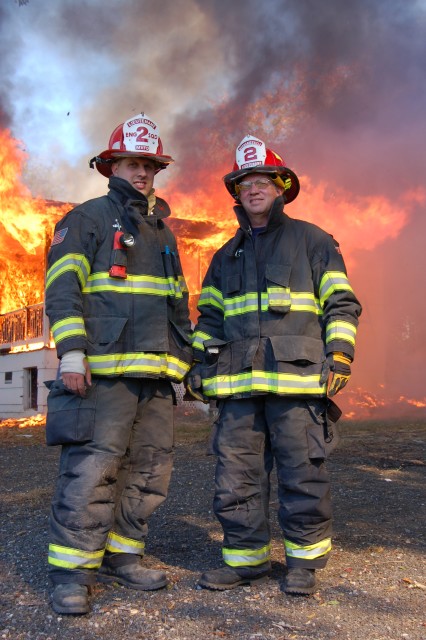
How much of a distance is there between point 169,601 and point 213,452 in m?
0.77

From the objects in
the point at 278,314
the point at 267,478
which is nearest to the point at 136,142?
the point at 278,314

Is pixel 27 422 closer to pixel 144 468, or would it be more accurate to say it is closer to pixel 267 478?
pixel 144 468

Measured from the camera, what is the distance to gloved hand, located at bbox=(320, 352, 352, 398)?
3.08 meters

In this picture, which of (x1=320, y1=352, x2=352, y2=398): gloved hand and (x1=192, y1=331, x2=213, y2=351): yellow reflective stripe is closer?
(x1=320, y1=352, x2=352, y2=398): gloved hand

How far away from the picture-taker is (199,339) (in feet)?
11.3

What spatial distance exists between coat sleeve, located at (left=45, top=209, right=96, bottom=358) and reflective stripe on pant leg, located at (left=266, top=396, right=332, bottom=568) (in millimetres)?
1075

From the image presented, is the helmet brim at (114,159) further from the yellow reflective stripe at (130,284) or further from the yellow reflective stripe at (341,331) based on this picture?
the yellow reflective stripe at (341,331)

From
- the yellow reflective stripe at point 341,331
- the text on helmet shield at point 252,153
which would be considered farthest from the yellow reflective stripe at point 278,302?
the text on helmet shield at point 252,153

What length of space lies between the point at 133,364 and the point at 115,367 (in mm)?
96

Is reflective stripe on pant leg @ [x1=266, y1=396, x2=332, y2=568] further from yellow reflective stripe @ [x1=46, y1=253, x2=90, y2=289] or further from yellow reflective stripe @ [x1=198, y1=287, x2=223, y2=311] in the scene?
yellow reflective stripe @ [x1=46, y1=253, x2=90, y2=289]

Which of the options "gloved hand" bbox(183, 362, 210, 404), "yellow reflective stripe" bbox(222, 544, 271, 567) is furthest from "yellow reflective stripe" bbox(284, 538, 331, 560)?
"gloved hand" bbox(183, 362, 210, 404)

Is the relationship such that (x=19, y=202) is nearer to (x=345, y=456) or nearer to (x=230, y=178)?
(x=345, y=456)

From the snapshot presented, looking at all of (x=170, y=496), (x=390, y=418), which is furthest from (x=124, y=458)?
(x=390, y=418)

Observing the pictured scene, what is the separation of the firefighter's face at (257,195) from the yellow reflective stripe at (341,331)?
0.74m
